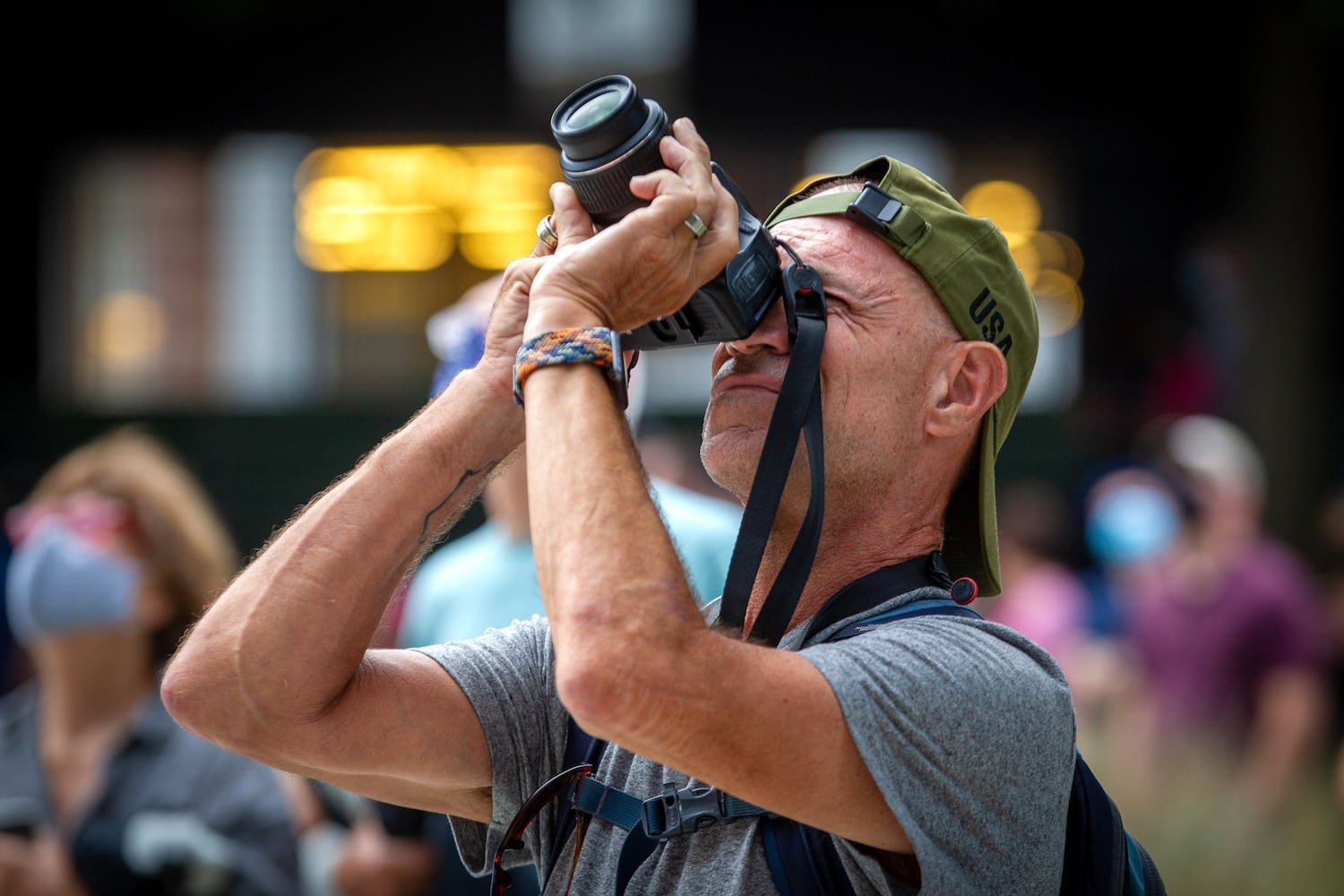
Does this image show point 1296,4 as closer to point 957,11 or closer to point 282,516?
point 957,11

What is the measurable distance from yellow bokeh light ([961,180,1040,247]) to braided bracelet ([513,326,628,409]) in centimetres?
799

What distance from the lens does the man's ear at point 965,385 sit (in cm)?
210

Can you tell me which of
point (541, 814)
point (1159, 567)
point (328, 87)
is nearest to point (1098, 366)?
point (1159, 567)

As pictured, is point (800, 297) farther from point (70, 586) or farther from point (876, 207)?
point (70, 586)

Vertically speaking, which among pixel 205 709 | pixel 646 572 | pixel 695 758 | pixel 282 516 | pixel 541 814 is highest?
pixel 646 572

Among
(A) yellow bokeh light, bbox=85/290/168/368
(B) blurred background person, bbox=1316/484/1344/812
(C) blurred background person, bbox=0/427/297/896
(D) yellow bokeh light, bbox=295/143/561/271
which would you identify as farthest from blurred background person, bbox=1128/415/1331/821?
(A) yellow bokeh light, bbox=85/290/168/368

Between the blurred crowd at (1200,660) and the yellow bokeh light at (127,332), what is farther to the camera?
the yellow bokeh light at (127,332)

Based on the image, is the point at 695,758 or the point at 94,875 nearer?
the point at 695,758

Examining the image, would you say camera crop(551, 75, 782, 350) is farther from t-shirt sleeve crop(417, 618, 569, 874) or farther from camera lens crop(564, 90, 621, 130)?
t-shirt sleeve crop(417, 618, 569, 874)

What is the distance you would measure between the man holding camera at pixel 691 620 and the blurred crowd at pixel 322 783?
0.60 feet

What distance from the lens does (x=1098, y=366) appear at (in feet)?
30.1

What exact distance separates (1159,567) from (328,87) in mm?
6064

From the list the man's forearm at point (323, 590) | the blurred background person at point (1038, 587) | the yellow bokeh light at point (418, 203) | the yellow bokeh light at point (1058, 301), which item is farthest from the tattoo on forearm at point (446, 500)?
the yellow bokeh light at point (1058, 301)

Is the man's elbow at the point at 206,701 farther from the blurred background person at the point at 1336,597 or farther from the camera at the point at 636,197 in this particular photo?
the blurred background person at the point at 1336,597
